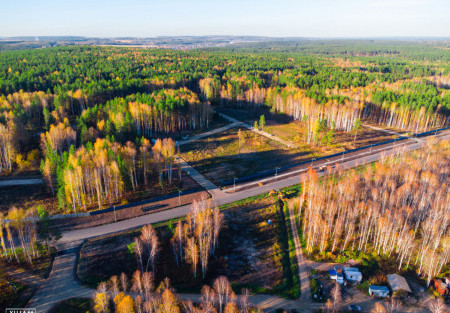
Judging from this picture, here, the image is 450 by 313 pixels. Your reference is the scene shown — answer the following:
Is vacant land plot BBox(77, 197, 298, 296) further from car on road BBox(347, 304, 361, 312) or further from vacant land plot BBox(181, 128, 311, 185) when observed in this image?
vacant land plot BBox(181, 128, 311, 185)

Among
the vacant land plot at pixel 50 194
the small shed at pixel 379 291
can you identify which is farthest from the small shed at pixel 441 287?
the vacant land plot at pixel 50 194

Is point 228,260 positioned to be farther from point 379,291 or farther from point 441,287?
point 441,287

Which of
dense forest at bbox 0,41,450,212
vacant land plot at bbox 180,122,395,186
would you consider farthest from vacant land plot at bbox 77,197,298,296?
vacant land plot at bbox 180,122,395,186

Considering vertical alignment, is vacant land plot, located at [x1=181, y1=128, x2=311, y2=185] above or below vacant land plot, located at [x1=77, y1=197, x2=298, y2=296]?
above

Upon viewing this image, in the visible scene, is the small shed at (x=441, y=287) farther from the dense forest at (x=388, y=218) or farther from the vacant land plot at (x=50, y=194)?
the vacant land plot at (x=50, y=194)

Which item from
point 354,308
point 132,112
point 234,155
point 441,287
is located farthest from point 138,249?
point 132,112

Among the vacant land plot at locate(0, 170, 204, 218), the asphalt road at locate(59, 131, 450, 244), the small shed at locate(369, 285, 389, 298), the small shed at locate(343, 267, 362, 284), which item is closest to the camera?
the small shed at locate(369, 285, 389, 298)
